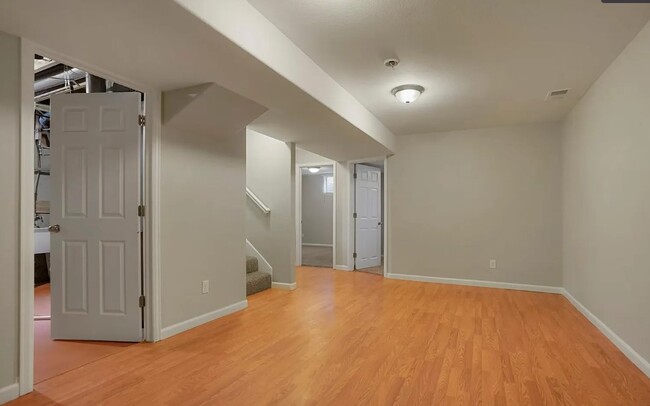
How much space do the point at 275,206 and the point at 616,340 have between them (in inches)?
154

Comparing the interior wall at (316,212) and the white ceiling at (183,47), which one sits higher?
the white ceiling at (183,47)

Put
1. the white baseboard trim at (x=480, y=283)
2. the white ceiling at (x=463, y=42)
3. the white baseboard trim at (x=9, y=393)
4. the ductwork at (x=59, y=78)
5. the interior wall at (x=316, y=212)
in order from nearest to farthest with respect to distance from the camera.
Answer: the white baseboard trim at (x=9, y=393)
the white ceiling at (x=463, y=42)
the ductwork at (x=59, y=78)
the white baseboard trim at (x=480, y=283)
the interior wall at (x=316, y=212)

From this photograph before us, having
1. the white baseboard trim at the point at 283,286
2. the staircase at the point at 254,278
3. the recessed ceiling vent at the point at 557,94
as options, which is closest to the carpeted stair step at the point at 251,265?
the staircase at the point at 254,278

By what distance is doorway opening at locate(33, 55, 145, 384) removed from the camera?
275cm

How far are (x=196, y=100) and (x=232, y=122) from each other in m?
0.50

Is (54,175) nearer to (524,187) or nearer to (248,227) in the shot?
(248,227)

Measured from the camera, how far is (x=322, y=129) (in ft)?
12.7

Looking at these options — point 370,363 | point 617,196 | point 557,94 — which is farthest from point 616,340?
point 557,94

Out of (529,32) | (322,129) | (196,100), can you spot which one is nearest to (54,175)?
(196,100)

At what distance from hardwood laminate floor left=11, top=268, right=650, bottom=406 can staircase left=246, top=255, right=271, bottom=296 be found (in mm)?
653

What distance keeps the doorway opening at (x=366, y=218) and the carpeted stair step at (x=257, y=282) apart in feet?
6.84

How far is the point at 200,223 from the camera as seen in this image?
3232 millimetres

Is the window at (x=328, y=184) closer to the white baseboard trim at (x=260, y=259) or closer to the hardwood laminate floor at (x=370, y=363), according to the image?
the white baseboard trim at (x=260, y=259)

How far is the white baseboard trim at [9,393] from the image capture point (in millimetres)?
1914
